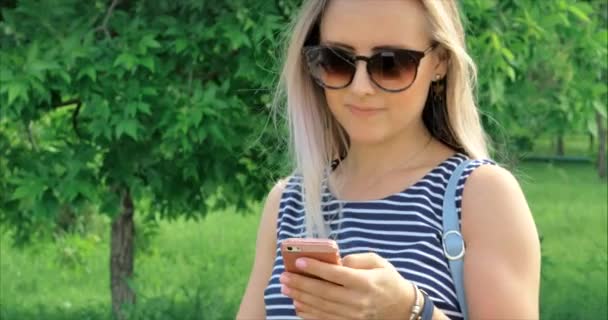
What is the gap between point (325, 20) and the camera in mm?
2191

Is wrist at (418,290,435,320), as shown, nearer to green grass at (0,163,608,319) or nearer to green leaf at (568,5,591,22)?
green grass at (0,163,608,319)

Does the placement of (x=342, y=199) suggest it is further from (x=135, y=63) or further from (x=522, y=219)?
(x=135, y=63)

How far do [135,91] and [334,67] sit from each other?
291 centimetres

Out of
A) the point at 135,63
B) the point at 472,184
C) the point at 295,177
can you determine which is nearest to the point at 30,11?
the point at 135,63

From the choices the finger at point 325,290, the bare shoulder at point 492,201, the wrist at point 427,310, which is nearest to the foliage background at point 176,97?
the bare shoulder at point 492,201

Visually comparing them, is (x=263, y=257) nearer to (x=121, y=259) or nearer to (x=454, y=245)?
(x=454, y=245)

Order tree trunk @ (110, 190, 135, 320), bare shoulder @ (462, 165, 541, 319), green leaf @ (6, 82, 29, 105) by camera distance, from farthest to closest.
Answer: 1. tree trunk @ (110, 190, 135, 320)
2. green leaf @ (6, 82, 29, 105)
3. bare shoulder @ (462, 165, 541, 319)

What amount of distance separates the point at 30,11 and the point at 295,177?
9.76 feet

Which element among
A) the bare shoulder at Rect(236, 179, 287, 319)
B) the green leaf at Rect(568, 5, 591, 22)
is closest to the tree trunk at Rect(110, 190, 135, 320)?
the green leaf at Rect(568, 5, 591, 22)

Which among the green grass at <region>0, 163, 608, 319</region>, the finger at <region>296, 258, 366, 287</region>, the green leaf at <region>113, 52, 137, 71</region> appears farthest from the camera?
the green grass at <region>0, 163, 608, 319</region>

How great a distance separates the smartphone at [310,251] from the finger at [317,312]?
2.1 inches

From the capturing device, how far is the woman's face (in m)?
2.10

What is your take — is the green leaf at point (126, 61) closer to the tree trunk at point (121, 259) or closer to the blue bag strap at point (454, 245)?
the tree trunk at point (121, 259)

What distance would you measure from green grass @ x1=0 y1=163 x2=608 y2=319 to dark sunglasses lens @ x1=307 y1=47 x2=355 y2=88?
0.76 m
